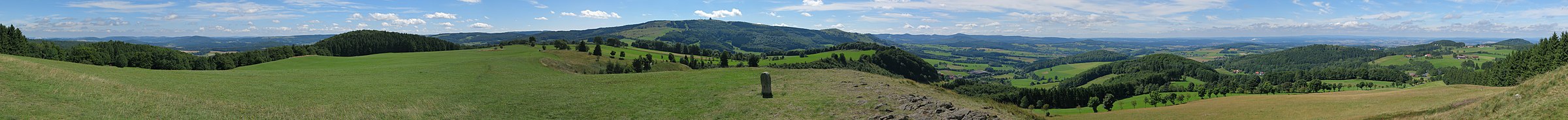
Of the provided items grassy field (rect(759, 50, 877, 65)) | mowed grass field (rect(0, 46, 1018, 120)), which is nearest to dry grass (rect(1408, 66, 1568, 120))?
mowed grass field (rect(0, 46, 1018, 120))

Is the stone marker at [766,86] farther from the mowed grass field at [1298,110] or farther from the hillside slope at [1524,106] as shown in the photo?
the hillside slope at [1524,106]

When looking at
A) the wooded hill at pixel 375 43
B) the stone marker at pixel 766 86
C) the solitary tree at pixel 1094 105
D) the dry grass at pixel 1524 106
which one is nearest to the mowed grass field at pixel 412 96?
the stone marker at pixel 766 86

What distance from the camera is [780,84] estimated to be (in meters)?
28.9

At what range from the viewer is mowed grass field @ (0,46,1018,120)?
18.0 metres

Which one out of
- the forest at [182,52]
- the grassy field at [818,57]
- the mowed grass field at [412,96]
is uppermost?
the forest at [182,52]

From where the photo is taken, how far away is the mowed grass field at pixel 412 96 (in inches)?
707

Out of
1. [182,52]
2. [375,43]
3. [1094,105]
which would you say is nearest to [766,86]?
[1094,105]

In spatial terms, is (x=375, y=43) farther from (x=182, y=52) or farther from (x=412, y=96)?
(x=412, y=96)

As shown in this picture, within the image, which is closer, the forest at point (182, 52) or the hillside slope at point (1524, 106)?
the hillside slope at point (1524, 106)

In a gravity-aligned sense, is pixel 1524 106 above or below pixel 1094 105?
above

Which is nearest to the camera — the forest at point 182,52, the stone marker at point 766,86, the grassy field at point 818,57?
the stone marker at point 766,86

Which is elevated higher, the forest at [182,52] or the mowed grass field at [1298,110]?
the forest at [182,52]

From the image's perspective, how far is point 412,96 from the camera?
947 inches

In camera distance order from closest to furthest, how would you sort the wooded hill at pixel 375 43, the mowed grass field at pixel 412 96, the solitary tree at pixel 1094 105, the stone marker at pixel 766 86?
the mowed grass field at pixel 412 96, the stone marker at pixel 766 86, the solitary tree at pixel 1094 105, the wooded hill at pixel 375 43
